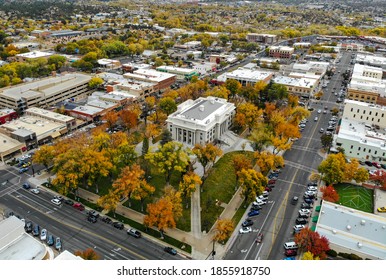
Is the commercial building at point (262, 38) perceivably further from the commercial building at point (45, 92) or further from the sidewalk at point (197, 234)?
the sidewalk at point (197, 234)

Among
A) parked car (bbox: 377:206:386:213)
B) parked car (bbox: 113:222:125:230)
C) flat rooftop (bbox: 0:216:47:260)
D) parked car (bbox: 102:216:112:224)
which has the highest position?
flat rooftop (bbox: 0:216:47:260)

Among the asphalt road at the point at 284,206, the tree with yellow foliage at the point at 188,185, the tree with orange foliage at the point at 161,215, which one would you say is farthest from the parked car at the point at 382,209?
the tree with orange foliage at the point at 161,215

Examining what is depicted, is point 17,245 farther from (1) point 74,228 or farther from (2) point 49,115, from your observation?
(2) point 49,115

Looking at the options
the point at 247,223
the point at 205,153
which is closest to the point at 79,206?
the point at 205,153

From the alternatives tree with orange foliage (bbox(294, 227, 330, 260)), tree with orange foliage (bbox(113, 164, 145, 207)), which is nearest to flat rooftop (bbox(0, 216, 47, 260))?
tree with orange foliage (bbox(113, 164, 145, 207))

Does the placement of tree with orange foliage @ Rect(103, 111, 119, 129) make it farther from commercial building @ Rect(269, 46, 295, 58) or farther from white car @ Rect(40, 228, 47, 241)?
commercial building @ Rect(269, 46, 295, 58)

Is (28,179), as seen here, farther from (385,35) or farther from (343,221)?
(385,35)
